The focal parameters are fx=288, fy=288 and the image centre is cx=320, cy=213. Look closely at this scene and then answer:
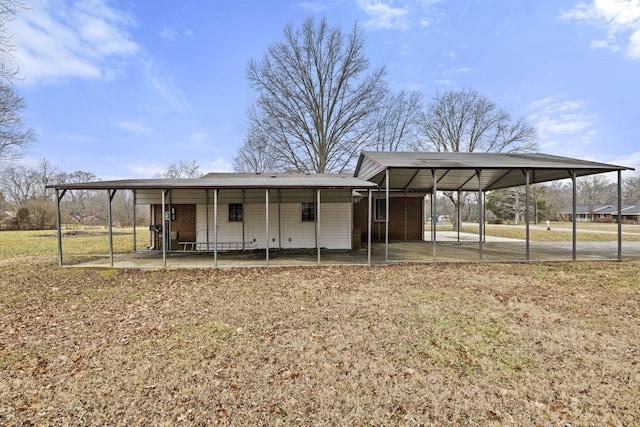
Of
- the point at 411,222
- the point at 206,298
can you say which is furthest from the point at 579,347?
the point at 411,222

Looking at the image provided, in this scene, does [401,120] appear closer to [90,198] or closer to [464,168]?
[464,168]

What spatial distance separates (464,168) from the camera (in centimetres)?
968

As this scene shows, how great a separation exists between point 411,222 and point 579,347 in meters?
14.0

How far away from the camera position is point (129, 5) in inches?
376

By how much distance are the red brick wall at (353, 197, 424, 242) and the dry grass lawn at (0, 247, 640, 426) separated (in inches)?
403

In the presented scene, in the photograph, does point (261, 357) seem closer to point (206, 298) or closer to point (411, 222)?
point (206, 298)

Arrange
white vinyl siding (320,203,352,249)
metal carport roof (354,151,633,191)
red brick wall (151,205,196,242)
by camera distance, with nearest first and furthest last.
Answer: metal carport roof (354,151,633,191) → white vinyl siding (320,203,352,249) → red brick wall (151,205,196,242)

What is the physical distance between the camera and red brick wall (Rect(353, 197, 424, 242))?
1711 cm

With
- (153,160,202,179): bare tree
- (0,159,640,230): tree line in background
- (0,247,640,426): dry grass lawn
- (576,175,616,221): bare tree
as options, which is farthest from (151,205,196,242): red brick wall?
(576,175,616,221): bare tree

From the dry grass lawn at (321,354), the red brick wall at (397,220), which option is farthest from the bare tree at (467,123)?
the dry grass lawn at (321,354)

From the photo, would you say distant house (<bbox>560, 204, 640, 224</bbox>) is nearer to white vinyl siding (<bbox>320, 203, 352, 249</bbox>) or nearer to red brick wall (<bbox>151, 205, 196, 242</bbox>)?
white vinyl siding (<bbox>320, 203, 352, 249</bbox>)

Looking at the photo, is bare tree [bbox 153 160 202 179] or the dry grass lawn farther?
bare tree [bbox 153 160 202 179]

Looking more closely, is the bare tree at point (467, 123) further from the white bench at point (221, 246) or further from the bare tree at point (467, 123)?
the white bench at point (221, 246)

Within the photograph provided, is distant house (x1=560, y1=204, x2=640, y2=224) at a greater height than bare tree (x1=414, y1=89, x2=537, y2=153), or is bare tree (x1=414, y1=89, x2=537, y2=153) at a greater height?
bare tree (x1=414, y1=89, x2=537, y2=153)
